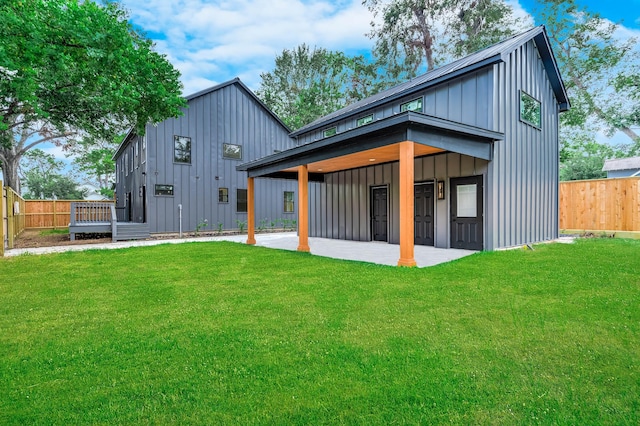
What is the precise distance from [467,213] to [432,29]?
1725 cm

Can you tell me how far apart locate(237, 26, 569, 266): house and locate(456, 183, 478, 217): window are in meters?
0.03

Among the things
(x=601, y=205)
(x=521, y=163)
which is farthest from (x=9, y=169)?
(x=601, y=205)

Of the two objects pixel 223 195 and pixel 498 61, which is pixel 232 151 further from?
pixel 498 61

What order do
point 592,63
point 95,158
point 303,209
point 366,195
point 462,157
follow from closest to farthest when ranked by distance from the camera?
1. point 462,157
2. point 303,209
3. point 366,195
4. point 592,63
5. point 95,158

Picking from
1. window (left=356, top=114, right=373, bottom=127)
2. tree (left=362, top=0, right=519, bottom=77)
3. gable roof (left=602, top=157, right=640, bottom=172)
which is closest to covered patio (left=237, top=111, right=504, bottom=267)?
window (left=356, top=114, right=373, bottom=127)

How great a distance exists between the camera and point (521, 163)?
8.98 meters

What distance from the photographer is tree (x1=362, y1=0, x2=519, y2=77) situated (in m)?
19.1

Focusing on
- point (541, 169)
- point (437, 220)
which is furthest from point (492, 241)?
point (541, 169)

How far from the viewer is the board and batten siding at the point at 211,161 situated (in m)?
13.5

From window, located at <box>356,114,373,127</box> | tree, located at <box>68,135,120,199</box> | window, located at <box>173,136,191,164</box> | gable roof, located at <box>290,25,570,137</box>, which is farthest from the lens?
tree, located at <box>68,135,120,199</box>

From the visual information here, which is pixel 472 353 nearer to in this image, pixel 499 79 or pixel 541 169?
pixel 499 79

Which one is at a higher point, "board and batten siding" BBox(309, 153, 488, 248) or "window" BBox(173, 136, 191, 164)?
"window" BBox(173, 136, 191, 164)

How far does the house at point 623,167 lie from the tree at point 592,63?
7.43ft

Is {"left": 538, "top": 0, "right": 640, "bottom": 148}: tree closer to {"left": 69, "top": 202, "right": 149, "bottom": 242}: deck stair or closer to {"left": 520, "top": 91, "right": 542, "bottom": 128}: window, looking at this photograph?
{"left": 520, "top": 91, "right": 542, "bottom": 128}: window
